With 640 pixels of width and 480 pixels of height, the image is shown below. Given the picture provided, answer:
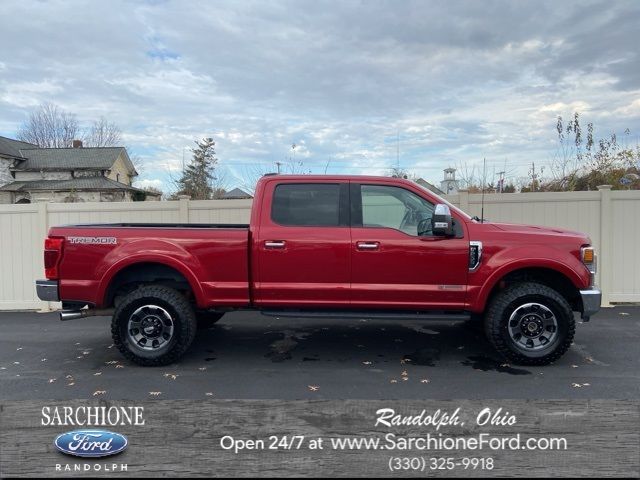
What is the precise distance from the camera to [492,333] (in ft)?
15.6

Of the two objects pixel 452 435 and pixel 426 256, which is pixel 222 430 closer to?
pixel 452 435

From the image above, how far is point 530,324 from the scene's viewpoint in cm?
476

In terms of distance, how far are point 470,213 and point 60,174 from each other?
124ft

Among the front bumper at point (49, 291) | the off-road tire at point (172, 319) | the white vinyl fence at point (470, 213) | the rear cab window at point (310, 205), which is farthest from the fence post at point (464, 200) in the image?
the front bumper at point (49, 291)

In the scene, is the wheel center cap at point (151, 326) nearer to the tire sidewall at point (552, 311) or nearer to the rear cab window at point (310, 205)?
the rear cab window at point (310, 205)

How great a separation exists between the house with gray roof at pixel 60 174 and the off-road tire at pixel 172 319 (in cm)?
3234

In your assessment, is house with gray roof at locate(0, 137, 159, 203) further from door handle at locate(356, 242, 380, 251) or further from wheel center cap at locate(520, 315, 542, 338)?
wheel center cap at locate(520, 315, 542, 338)

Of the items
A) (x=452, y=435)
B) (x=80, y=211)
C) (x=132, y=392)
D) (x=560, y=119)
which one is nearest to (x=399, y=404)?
(x=452, y=435)

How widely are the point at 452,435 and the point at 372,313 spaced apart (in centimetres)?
240

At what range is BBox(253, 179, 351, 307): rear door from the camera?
16.0 feet

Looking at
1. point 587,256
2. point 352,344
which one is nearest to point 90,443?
point 352,344

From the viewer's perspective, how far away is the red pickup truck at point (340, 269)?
4.77m

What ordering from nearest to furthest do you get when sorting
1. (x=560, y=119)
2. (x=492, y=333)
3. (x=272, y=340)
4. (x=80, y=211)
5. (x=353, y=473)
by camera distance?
1. (x=353, y=473)
2. (x=492, y=333)
3. (x=272, y=340)
4. (x=80, y=211)
5. (x=560, y=119)

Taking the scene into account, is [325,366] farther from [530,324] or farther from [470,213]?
[470,213]
